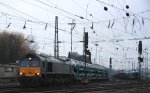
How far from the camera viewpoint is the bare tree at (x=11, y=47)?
102375mm

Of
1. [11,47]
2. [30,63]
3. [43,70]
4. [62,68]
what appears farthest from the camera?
[11,47]

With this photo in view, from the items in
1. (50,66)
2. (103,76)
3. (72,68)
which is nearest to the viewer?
(50,66)

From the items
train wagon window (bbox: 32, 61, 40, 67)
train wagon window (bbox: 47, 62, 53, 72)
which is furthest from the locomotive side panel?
train wagon window (bbox: 32, 61, 40, 67)

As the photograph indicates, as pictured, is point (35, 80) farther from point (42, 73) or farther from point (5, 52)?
point (5, 52)

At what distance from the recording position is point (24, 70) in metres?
42.1

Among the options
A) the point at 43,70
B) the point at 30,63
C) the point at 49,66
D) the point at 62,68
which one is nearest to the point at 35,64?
the point at 30,63

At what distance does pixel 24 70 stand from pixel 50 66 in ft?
12.5

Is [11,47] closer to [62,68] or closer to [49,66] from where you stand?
[62,68]

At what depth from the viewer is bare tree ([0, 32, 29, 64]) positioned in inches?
4031

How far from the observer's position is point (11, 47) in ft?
350

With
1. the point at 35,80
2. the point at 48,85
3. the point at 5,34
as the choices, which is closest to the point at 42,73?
the point at 35,80

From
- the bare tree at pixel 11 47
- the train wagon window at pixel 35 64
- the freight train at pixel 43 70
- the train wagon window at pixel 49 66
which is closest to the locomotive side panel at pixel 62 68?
the freight train at pixel 43 70

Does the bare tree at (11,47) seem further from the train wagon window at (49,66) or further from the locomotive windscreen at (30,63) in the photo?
the locomotive windscreen at (30,63)

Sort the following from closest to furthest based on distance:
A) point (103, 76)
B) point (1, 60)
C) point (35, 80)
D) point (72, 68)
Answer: point (35, 80), point (72, 68), point (103, 76), point (1, 60)
